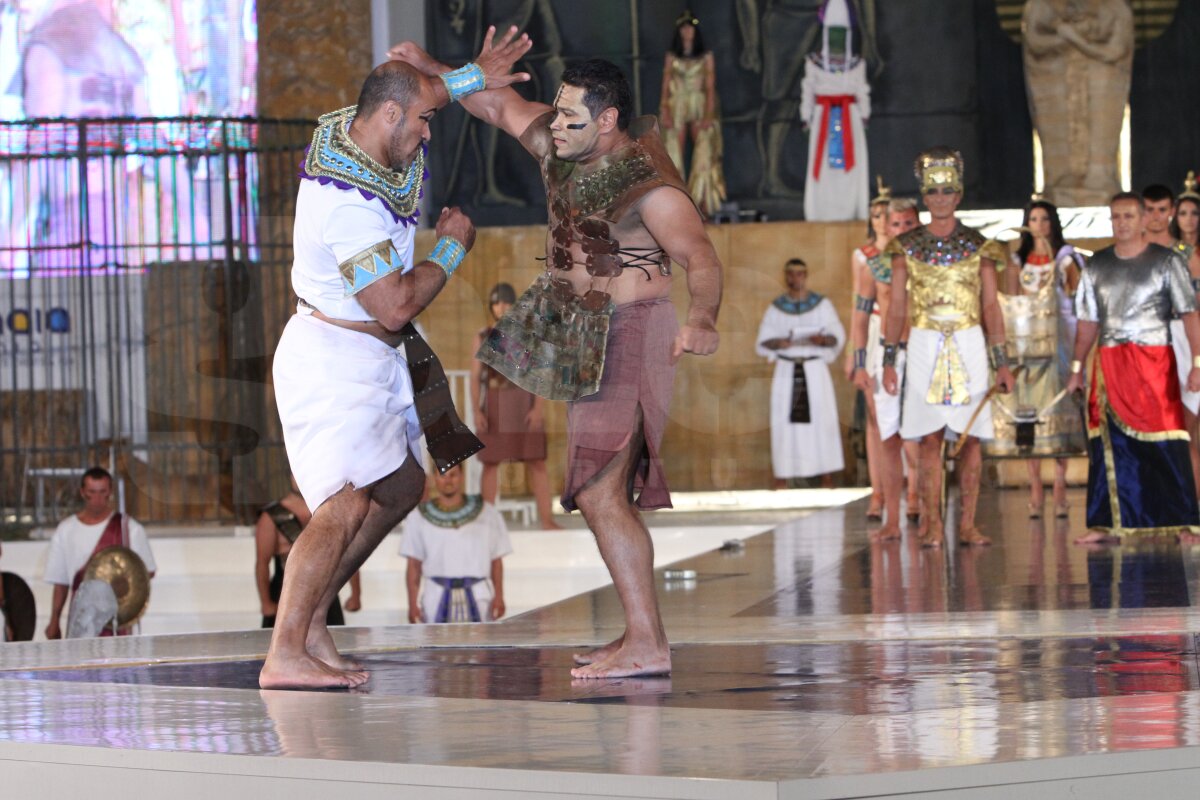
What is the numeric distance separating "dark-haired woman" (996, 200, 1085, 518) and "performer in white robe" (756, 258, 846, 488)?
2954mm

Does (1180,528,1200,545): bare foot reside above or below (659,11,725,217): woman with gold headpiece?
below

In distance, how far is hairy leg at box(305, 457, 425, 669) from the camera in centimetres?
427

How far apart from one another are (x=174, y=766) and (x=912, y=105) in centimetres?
1463

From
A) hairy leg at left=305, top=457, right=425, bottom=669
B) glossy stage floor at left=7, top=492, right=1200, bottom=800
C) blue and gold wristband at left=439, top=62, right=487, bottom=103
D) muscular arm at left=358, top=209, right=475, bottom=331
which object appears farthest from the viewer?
blue and gold wristband at left=439, top=62, right=487, bottom=103

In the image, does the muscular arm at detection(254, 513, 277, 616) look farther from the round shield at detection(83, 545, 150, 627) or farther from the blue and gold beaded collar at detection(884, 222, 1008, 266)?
the blue and gold beaded collar at detection(884, 222, 1008, 266)

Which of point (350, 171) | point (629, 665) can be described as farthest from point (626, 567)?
point (350, 171)

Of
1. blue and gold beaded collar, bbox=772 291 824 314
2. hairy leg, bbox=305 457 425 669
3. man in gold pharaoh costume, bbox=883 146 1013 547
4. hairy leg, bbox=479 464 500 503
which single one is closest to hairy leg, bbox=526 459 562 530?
hairy leg, bbox=479 464 500 503

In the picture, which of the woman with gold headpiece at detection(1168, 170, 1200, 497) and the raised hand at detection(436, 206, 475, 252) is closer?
the raised hand at detection(436, 206, 475, 252)

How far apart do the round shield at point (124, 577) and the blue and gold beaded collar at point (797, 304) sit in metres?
6.11

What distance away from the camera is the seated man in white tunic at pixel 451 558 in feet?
29.4

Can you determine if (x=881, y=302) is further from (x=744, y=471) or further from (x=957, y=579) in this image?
(x=744, y=471)

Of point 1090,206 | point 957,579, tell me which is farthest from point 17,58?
point 957,579

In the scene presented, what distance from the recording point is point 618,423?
420 centimetres

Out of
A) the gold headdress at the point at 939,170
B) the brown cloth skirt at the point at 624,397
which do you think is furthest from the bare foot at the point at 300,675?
the gold headdress at the point at 939,170
